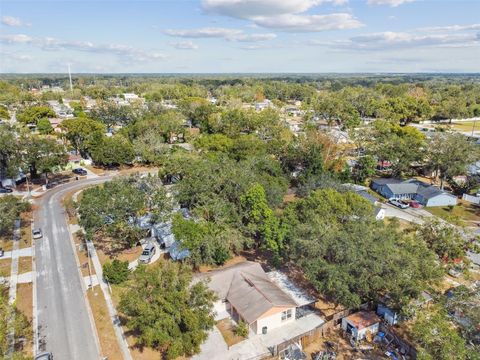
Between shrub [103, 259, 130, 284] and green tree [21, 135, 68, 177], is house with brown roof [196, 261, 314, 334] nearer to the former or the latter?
shrub [103, 259, 130, 284]

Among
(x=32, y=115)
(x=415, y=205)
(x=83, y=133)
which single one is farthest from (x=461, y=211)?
(x=32, y=115)

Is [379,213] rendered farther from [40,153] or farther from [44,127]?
[44,127]

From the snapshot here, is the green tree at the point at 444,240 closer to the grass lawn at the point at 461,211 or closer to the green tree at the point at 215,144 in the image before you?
the grass lawn at the point at 461,211

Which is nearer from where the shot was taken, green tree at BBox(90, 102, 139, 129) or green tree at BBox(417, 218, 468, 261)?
green tree at BBox(417, 218, 468, 261)

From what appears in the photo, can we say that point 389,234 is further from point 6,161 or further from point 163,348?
point 6,161

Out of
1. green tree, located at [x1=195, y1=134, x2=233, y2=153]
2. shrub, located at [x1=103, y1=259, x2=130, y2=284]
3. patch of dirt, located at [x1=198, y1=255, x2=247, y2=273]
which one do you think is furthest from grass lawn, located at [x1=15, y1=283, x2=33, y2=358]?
green tree, located at [x1=195, y1=134, x2=233, y2=153]

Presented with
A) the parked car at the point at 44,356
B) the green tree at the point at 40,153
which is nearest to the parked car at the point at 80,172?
the green tree at the point at 40,153
